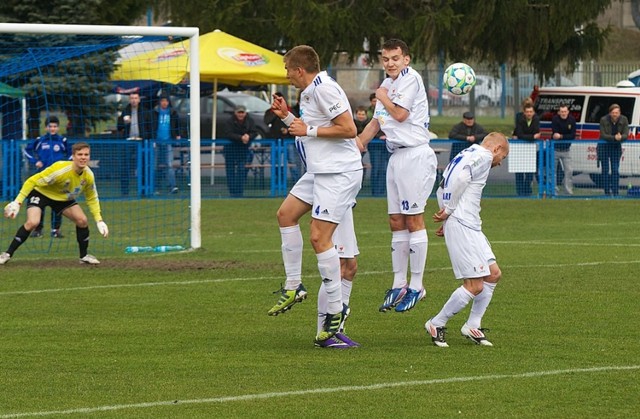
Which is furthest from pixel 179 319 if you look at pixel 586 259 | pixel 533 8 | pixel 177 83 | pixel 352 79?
pixel 352 79

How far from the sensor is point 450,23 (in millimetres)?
28094

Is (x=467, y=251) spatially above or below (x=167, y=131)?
below

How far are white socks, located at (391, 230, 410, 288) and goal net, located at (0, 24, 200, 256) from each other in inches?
221

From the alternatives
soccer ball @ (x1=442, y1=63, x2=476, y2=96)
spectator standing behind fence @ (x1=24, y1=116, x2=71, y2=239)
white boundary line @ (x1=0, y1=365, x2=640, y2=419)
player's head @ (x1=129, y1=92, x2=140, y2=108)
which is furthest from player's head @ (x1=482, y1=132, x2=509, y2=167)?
player's head @ (x1=129, y1=92, x2=140, y2=108)

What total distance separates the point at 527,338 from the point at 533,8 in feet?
66.4

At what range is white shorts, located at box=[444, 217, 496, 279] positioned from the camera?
9.52 metres

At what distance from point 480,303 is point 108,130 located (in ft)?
65.8

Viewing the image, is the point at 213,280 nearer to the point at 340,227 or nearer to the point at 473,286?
the point at 340,227

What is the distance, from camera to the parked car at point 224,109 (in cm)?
3418

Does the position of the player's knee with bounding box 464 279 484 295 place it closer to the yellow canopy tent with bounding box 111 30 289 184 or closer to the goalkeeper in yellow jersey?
the goalkeeper in yellow jersey

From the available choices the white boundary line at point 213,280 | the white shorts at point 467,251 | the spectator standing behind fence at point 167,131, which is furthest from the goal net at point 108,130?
the white shorts at point 467,251

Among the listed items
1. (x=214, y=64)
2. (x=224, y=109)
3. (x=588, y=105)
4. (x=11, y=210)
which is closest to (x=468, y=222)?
(x=11, y=210)

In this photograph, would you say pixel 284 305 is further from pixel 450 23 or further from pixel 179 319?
pixel 450 23

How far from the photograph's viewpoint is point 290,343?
10070mm
